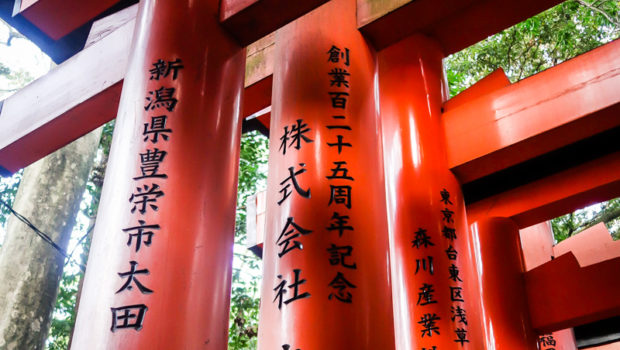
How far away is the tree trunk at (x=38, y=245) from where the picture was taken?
517cm

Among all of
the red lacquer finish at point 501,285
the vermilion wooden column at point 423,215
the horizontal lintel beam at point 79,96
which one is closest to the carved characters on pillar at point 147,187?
the horizontal lintel beam at point 79,96

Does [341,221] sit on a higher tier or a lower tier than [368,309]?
higher

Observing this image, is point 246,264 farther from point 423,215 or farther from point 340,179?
point 340,179

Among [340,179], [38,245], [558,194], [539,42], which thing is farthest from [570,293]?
[539,42]

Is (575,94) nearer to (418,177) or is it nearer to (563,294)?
(418,177)

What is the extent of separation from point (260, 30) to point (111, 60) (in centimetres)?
132

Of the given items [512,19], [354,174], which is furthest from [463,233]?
[354,174]

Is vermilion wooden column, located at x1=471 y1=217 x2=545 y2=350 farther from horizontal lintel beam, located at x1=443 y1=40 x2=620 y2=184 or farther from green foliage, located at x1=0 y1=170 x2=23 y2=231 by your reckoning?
green foliage, located at x1=0 y1=170 x2=23 y2=231

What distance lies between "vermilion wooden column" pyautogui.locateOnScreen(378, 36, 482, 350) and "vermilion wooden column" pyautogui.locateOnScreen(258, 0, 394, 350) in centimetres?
121

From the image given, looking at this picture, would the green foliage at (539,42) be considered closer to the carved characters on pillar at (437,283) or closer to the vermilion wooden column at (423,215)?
the vermilion wooden column at (423,215)

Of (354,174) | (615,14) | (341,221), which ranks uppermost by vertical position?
(615,14)

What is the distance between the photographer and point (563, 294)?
16.5 ft

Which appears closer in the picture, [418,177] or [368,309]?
[368,309]

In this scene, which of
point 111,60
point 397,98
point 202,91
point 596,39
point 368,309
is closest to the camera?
point 368,309
